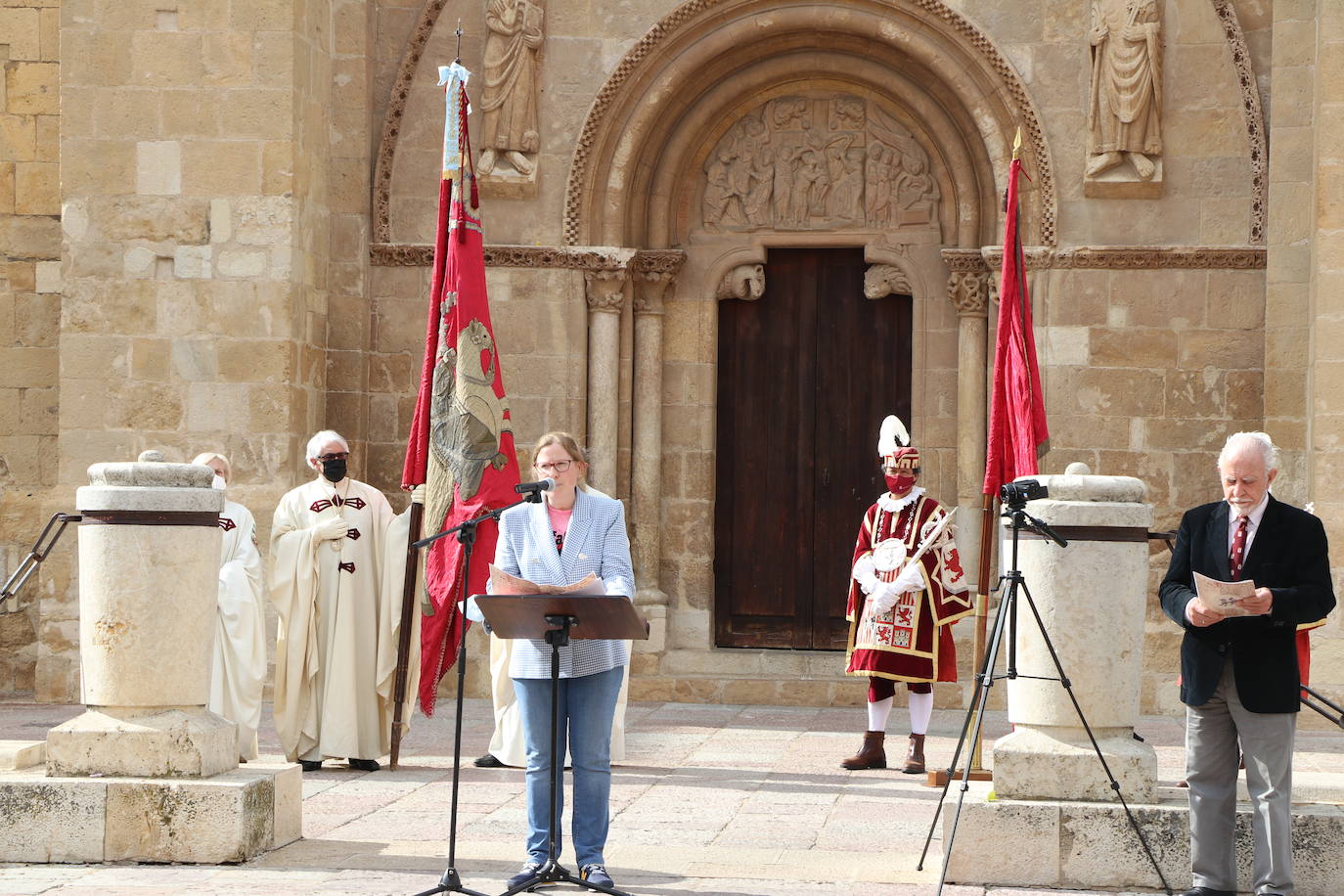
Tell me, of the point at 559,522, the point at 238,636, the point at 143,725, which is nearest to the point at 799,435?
the point at 238,636

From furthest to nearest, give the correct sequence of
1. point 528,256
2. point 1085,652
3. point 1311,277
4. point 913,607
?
1. point 528,256
2. point 1311,277
3. point 913,607
4. point 1085,652

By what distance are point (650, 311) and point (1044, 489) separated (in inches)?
239

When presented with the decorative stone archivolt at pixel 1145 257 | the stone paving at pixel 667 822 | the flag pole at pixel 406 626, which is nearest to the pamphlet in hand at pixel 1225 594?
the stone paving at pixel 667 822

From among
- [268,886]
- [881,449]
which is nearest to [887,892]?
[268,886]

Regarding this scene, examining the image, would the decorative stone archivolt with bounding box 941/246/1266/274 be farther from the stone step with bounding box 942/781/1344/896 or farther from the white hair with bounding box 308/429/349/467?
the stone step with bounding box 942/781/1344/896

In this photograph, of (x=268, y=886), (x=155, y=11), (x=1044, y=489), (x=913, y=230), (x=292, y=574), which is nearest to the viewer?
(x=268, y=886)

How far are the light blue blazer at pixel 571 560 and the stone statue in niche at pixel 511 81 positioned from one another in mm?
5931

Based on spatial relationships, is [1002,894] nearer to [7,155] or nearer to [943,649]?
[943,649]

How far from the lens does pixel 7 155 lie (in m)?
11.9

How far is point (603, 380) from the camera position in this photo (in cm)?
1186

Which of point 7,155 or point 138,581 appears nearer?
point 138,581

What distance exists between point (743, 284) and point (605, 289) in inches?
39.6

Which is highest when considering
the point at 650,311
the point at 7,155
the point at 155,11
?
the point at 155,11

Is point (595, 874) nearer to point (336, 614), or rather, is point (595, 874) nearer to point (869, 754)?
point (869, 754)
